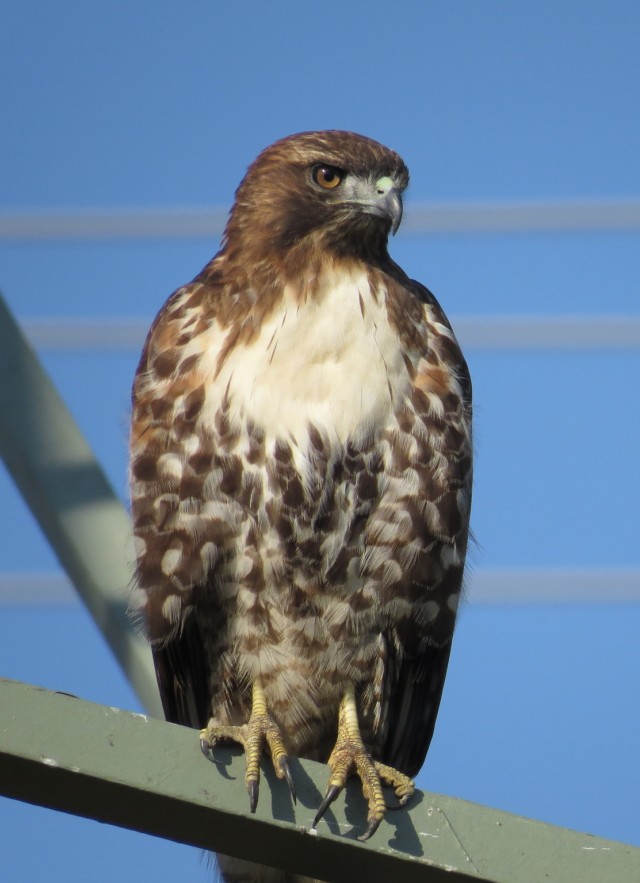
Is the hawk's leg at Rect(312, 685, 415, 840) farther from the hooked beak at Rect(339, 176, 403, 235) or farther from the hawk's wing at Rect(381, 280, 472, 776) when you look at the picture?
the hooked beak at Rect(339, 176, 403, 235)

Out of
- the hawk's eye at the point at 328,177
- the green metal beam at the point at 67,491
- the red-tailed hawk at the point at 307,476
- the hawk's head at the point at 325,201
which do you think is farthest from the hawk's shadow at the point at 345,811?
the hawk's eye at the point at 328,177

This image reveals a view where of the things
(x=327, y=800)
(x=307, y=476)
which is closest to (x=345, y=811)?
(x=327, y=800)

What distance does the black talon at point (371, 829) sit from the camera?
7.81ft

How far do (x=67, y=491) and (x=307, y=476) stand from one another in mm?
736

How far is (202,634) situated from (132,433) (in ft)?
1.59

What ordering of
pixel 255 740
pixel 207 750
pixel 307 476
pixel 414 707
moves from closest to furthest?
pixel 207 750 < pixel 255 740 < pixel 307 476 < pixel 414 707

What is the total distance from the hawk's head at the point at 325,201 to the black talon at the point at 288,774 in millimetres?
1292

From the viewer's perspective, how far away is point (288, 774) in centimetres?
259

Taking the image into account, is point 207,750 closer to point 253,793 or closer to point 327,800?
point 253,793

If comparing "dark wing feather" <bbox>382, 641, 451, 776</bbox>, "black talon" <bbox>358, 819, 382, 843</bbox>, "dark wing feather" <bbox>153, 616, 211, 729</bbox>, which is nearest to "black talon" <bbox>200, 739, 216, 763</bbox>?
"black talon" <bbox>358, 819, 382, 843</bbox>

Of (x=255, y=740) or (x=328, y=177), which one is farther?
(x=328, y=177)

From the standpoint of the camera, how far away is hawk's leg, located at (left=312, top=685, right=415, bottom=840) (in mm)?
2584

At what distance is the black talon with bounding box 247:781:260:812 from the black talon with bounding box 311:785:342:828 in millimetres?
101

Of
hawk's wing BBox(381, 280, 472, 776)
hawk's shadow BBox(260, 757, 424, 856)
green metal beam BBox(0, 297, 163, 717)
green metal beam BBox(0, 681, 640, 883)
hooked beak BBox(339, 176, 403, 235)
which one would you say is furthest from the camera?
green metal beam BBox(0, 297, 163, 717)
